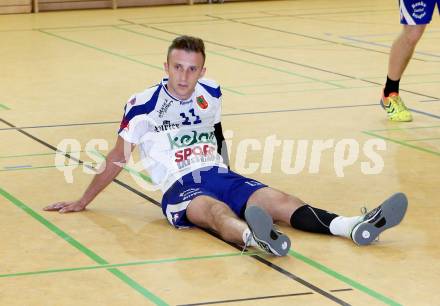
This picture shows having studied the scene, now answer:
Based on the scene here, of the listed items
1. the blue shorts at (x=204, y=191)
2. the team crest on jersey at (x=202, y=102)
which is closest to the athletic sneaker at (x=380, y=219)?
the blue shorts at (x=204, y=191)

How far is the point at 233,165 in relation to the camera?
6.29m

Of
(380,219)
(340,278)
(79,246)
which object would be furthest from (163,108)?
(340,278)

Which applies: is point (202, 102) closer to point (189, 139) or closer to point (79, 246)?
point (189, 139)

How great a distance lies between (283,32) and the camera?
13422mm

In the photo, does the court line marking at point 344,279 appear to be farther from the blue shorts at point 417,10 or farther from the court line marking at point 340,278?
the blue shorts at point 417,10

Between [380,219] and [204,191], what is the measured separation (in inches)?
34.1

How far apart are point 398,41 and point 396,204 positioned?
337cm

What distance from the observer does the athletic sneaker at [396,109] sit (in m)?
7.61

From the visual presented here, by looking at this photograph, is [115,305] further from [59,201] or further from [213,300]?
[59,201]

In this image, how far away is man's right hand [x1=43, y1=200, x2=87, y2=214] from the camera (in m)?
5.25

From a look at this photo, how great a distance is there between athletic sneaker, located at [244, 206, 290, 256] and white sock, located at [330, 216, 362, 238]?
41 cm

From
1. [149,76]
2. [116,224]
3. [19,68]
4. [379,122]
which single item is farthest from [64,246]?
[19,68]

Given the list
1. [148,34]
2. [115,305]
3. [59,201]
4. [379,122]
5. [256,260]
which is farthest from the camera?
[148,34]

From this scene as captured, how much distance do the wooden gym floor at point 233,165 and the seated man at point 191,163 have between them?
0.08m
